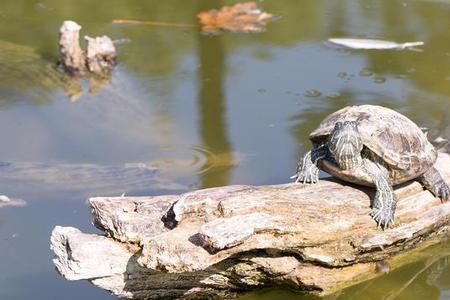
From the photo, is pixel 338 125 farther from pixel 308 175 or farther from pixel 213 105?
pixel 213 105

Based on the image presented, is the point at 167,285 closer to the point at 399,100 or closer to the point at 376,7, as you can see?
the point at 399,100

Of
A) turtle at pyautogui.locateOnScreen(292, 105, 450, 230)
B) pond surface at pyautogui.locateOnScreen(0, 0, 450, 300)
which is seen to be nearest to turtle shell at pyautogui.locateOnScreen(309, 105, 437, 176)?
turtle at pyautogui.locateOnScreen(292, 105, 450, 230)

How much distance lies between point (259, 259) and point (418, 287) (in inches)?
33.2

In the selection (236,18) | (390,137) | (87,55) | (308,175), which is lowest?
(308,175)

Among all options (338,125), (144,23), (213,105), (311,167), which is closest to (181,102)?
(213,105)

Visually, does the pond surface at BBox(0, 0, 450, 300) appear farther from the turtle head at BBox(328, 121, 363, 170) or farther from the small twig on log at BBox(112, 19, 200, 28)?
the turtle head at BBox(328, 121, 363, 170)

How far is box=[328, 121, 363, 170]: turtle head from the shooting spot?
3.54 meters

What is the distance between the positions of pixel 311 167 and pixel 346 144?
9.1 inches

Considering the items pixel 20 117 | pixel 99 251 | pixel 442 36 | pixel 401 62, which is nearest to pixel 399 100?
pixel 401 62

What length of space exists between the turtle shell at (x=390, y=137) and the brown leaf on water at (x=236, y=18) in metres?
3.33

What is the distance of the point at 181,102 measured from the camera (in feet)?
18.6

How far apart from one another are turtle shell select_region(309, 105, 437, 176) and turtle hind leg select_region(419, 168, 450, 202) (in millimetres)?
71

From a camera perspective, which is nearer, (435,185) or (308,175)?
(308,175)

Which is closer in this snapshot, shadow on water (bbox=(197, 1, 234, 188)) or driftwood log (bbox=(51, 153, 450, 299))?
driftwood log (bbox=(51, 153, 450, 299))
